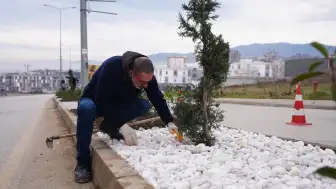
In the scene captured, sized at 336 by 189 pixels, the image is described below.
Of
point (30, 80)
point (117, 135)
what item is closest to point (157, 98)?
point (117, 135)

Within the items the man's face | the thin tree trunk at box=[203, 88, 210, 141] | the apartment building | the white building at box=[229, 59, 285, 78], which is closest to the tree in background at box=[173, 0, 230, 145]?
the thin tree trunk at box=[203, 88, 210, 141]

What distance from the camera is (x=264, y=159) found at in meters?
3.16

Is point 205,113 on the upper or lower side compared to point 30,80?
upper

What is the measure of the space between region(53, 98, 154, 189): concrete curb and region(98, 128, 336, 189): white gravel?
10 cm

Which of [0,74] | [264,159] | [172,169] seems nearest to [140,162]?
[172,169]

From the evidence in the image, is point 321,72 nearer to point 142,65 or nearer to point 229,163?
point 229,163

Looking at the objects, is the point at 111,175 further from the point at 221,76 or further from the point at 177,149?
the point at 221,76

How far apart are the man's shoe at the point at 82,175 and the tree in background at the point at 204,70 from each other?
106 centimetres

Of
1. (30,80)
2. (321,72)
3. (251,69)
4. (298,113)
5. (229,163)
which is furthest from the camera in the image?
(30,80)

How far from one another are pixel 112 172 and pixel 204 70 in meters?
1.55

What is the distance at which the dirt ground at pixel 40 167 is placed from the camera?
11.2 feet

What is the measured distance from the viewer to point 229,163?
115 inches

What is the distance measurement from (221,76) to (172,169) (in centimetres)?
127

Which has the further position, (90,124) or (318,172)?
(90,124)
